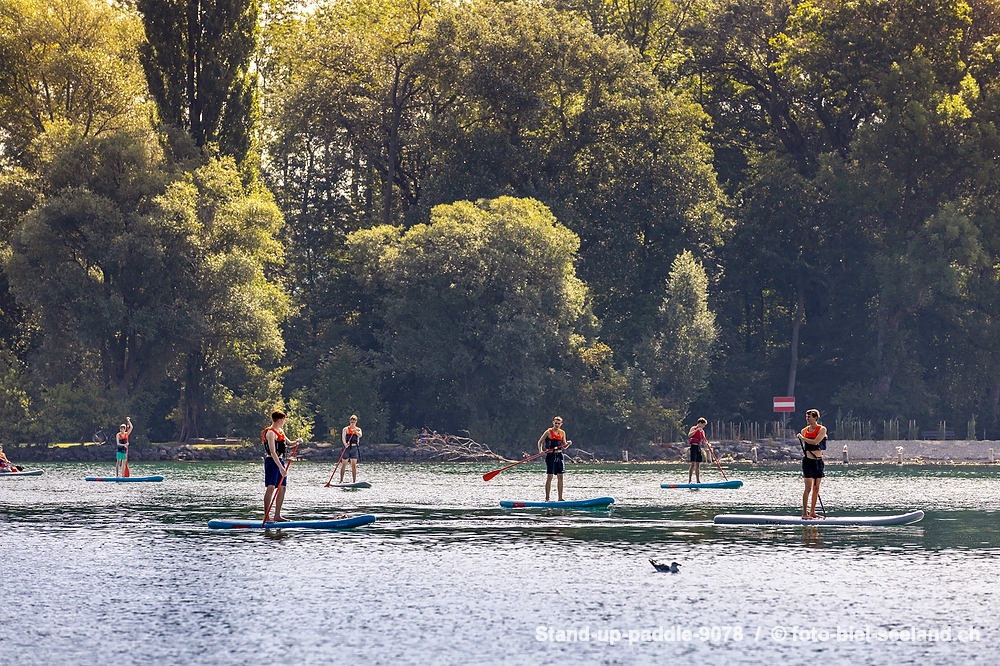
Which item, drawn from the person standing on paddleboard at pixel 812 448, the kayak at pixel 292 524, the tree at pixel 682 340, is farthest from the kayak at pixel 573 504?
the tree at pixel 682 340

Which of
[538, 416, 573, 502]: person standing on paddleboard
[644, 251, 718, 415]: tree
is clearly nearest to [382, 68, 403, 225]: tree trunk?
[644, 251, 718, 415]: tree

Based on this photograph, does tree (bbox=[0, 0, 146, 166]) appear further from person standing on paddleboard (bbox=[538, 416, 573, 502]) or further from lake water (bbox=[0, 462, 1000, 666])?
person standing on paddleboard (bbox=[538, 416, 573, 502])

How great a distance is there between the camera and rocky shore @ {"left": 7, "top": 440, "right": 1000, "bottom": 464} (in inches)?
3125

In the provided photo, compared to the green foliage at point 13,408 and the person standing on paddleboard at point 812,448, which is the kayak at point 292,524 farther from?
the green foliage at point 13,408

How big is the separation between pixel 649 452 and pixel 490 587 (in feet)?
218

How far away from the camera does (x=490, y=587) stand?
23.3m

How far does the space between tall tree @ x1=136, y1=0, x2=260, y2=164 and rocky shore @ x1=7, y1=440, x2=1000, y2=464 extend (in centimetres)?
1727

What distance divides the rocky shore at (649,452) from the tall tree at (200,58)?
56.7 feet

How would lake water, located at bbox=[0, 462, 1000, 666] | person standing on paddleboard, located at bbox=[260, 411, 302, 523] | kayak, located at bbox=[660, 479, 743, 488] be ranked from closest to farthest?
1. lake water, located at bbox=[0, 462, 1000, 666]
2. person standing on paddleboard, located at bbox=[260, 411, 302, 523]
3. kayak, located at bbox=[660, 479, 743, 488]

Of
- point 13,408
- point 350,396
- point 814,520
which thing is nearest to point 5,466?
point 13,408

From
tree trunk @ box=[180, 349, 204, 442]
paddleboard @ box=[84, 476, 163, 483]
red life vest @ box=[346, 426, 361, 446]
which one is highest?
tree trunk @ box=[180, 349, 204, 442]

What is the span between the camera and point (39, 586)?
77.0ft

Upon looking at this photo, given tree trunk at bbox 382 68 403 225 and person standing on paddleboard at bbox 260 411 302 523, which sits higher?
tree trunk at bbox 382 68 403 225

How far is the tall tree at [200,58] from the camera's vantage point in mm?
79500
